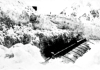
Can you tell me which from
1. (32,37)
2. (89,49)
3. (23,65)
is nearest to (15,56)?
(23,65)

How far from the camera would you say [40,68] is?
4.66m

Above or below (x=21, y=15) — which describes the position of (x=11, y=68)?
below

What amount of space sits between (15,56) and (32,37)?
1542 millimetres

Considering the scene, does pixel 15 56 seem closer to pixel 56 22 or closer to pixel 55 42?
pixel 55 42

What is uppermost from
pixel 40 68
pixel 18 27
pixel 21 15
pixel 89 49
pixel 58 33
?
pixel 21 15

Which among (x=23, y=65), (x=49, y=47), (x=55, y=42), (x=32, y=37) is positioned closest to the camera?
(x=23, y=65)

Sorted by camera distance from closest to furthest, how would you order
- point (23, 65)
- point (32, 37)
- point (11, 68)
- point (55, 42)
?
point (11, 68), point (23, 65), point (32, 37), point (55, 42)

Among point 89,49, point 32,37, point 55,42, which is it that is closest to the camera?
point 32,37

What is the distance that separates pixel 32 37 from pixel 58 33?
1784mm

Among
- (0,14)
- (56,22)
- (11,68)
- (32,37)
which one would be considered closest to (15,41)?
(32,37)

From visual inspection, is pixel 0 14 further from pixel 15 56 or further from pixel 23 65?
pixel 23 65

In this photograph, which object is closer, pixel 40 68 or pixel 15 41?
pixel 40 68

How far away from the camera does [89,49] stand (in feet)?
28.1

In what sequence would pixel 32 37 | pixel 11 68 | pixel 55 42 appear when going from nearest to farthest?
1. pixel 11 68
2. pixel 32 37
3. pixel 55 42
